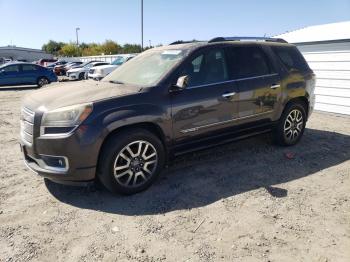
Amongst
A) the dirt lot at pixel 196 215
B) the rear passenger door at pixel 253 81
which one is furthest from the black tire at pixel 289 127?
the dirt lot at pixel 196 215

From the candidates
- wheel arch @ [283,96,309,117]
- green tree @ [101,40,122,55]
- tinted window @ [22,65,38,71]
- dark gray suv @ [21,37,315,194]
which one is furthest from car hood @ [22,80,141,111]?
green tree @ [101,40,122,55]

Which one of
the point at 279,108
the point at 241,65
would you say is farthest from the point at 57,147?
the point at 279,108

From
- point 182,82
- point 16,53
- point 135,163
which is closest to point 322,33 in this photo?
point 182,82

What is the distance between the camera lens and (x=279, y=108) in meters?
5.95

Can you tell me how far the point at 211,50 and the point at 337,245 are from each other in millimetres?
3039

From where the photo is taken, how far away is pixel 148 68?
5.08m

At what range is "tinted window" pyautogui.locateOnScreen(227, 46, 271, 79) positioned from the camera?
5.32m

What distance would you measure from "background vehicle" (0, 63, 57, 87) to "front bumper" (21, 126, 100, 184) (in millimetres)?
17722

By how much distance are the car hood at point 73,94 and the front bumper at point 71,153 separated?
413 millimetres

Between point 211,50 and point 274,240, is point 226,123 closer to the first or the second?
point 211,50

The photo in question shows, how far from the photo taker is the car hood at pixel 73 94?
418 cm

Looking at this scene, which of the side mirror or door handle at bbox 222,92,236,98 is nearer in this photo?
the side mirror

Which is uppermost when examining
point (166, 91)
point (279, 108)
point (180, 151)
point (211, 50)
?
point (211, 50)

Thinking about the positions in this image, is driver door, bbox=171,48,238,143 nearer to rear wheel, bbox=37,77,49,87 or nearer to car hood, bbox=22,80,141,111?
car hood, bbox=22,80,141,111
